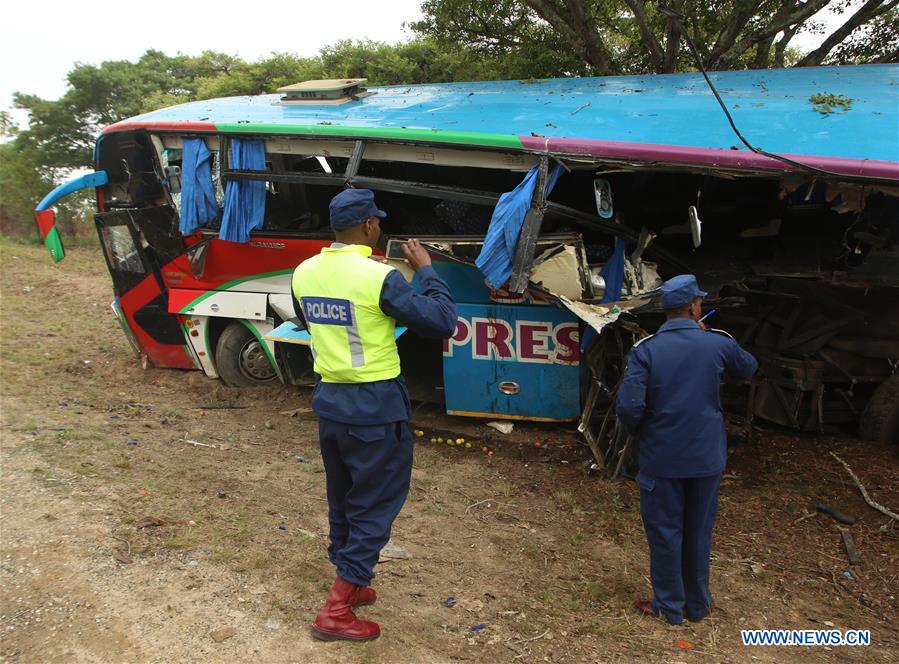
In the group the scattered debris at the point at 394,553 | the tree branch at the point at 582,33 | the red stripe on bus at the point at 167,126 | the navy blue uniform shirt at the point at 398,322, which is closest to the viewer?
the navy blue uniform shirt at the point at 398,322

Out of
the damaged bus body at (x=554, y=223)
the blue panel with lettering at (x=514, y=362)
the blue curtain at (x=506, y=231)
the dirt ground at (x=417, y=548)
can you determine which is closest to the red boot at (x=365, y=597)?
the dirt ground at (x=417, y=548)

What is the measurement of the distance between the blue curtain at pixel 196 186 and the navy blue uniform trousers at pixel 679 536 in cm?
437

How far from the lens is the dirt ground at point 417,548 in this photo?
8.89ft

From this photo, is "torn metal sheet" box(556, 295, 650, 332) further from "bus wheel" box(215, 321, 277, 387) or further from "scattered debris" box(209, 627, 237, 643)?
"bus wheel" box(215, 321, 277, 387)

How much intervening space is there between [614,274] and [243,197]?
3114 millimetres

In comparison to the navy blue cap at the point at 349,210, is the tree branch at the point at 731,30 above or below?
above

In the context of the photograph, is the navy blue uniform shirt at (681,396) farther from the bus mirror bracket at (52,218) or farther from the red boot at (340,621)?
the bus mirror bracket at (52,218)

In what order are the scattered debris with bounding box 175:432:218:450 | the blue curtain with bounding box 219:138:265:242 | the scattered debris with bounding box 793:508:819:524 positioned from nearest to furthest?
the scattered debris with bounding box 793:508:819:524 < the scattered debris with bounding box 175:432:218:450 < the blue curtain with bounding box 219:138:265:242

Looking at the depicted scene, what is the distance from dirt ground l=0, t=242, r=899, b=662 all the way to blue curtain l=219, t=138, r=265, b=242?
1653 millimetres

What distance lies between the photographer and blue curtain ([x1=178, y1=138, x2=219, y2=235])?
559 centimetres

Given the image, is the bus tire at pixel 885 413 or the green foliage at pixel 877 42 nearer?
the bus tire at pixel 885 413

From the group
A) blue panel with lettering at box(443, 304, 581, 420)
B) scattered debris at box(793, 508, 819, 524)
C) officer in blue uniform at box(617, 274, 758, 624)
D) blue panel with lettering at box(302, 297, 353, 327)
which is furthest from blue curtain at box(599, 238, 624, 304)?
blue panel with lettering at box(302, 297, 353, 327)

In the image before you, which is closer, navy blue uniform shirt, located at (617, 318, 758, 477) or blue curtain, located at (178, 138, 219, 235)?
navy blue uniform shirt, located at (617, 318, 758, 477)

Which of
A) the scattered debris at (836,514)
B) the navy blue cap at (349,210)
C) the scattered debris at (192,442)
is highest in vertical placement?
the navy blue cap at (349,210)
